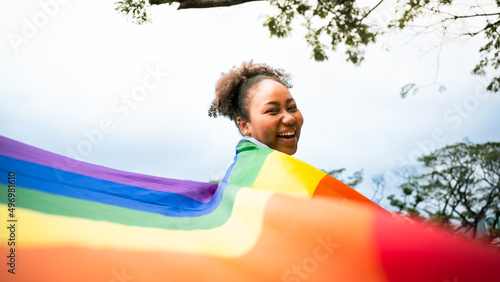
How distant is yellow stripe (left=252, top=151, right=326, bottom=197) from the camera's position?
190cm

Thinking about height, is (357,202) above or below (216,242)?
above

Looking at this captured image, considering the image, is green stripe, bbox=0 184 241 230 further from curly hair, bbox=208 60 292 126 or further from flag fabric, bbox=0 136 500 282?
curly hair, bbox=208 60 292 126

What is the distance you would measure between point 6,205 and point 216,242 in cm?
93

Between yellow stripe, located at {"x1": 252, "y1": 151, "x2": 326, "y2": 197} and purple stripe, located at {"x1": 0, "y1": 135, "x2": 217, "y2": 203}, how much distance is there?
1.85 feet

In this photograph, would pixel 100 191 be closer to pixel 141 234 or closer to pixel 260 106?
pixel 141 234

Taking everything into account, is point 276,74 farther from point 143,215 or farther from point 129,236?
point 129,236

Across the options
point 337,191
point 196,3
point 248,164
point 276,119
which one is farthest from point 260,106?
point 196,3

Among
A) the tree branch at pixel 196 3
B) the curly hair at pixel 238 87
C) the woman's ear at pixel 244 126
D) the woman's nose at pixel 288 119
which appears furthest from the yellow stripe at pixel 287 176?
the tree branch at pixel 196 3

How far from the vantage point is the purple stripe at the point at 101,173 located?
7.08 ft

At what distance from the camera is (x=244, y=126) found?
294 centimetres

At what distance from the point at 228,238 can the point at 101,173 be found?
3.88ft

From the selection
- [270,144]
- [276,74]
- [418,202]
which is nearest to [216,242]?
[270,144]

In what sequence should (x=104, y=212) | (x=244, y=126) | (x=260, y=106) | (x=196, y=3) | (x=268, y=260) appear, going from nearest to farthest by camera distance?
(x=268, y=260), (x=104, y=212), (x=260, y=106), (x=244, y=126), (x=196, y=3)

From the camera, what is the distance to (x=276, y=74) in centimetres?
324
